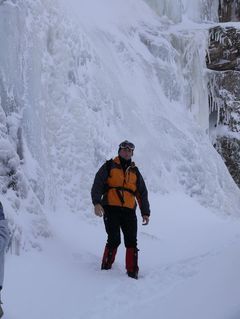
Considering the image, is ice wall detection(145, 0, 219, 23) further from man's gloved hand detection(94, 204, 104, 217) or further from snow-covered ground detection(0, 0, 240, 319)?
man's gloved hand detection(94, 204, 104, 217)

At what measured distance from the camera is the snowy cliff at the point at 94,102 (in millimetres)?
7527

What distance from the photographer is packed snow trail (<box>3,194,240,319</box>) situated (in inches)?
183

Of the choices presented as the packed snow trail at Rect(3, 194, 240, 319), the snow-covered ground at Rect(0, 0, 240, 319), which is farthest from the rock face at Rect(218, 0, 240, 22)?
the packed snow trail at Rect(3, 194, 240, 319)

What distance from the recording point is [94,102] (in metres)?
10.7

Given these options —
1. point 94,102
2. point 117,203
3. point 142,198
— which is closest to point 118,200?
point 117,203

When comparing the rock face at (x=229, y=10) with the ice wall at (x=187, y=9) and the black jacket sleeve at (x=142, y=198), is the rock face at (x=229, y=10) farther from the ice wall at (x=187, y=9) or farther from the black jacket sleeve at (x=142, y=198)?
the black jacket sleeve at (x=142, y=198)

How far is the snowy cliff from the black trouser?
2.95 ft

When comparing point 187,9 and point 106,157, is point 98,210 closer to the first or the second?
point 106,157

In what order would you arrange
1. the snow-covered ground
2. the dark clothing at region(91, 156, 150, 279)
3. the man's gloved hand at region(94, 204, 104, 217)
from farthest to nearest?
the dark clothing at region(91, 156, 150, 279) → the man's gloved hand at region(94, 204, 104, 217) → the snow-covered ground

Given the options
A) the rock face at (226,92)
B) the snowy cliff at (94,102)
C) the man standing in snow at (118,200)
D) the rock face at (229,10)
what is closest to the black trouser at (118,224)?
the man standing in snow at (118,200)

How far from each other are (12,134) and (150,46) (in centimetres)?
843

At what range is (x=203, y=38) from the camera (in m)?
17.7

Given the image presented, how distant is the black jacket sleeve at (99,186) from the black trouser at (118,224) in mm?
224

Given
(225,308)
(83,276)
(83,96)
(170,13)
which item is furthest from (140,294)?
(170,13)
